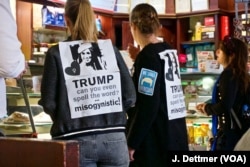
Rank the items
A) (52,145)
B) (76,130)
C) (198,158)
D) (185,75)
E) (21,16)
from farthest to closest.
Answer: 1. (21,16)
2. (185,75)
3. (76,130)
4. (198,158)
5. (52,145)

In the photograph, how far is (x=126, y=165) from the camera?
204 centimetres

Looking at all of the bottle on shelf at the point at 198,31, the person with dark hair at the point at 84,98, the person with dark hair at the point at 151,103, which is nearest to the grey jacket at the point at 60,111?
the person with dark hair at the point at 84,98

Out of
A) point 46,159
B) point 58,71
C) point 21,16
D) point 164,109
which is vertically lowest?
point 164,109

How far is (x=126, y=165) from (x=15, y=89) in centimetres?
118

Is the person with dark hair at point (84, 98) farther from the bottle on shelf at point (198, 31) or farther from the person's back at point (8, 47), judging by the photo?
the bottle on shelf at point (198, 31)

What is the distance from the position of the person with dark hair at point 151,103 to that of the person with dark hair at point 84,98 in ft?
1.14

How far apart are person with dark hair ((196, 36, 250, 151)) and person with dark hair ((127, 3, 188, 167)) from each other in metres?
0.58

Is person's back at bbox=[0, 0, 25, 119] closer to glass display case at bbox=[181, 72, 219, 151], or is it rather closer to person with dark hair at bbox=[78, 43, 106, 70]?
person with dark hair at bbox=[78, 43, 106, 70]

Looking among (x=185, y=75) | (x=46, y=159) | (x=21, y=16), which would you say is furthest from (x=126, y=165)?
(x=21, y=16)

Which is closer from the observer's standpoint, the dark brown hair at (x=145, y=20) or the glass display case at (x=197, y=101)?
the dark brown hair at (x=145, y=20)

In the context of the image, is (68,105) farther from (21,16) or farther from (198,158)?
(21,16)

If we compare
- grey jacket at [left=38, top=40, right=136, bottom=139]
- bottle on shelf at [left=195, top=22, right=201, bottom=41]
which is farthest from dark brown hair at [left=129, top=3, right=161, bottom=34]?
bottle on shelf at [left=195, top=22, right=201, bottom=41]

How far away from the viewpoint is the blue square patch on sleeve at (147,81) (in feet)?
7.86

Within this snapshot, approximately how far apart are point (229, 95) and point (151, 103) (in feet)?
2.68
